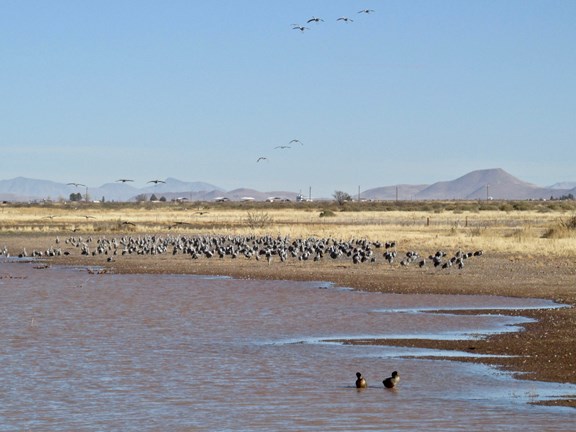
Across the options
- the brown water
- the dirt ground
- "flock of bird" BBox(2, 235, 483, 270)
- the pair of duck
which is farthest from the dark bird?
"flock of bird" BBox(2, 235, 483, 270)

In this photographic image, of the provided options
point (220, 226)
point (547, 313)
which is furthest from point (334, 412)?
point (220, 226)

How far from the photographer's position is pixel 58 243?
50.7 meters

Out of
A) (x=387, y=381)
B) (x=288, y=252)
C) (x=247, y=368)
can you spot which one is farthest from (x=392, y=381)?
(x=288, y=252)

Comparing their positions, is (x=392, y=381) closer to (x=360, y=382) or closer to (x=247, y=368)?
(x=360, y=382)

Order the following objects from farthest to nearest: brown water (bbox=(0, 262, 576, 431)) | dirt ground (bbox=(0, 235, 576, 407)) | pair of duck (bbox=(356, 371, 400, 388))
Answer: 1. dirt ground (bbox=(0, 235, 576, 407))
2. pair of duck (bbox=(356, 371, 400, 388))
3. brown water (bbox=(0, 262, 576, 431))

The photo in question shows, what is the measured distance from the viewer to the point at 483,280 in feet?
95.9

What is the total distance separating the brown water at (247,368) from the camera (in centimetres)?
1239

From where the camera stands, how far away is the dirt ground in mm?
16125

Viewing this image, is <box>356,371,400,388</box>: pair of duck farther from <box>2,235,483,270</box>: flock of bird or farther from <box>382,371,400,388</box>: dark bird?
<box>2,235,483,270</box>: flock of bird

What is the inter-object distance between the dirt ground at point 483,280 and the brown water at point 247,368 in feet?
2.48

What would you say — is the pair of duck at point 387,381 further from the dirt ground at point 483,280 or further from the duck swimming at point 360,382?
the dirt ground at point 483,280

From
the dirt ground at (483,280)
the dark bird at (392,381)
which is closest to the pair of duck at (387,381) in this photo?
the dark bird at (392,381)

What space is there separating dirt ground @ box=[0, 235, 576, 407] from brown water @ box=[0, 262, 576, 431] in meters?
0.76

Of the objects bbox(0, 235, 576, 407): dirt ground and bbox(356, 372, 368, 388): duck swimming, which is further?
bbox(0, 235, 576, 407): dirt ground
